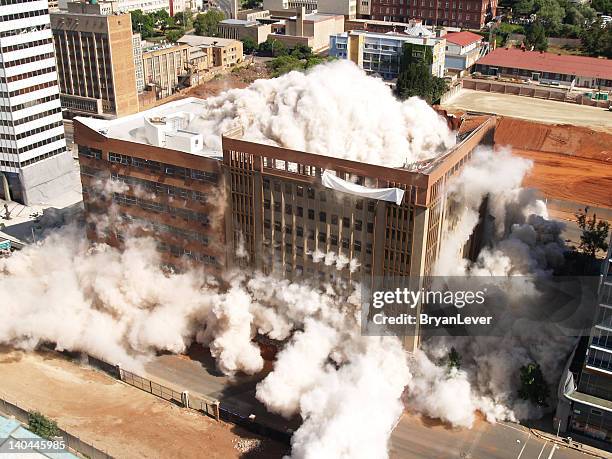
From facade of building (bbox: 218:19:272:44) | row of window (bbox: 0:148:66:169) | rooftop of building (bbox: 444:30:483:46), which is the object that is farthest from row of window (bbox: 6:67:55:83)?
facade of building (bbox: 218:19:272:44)

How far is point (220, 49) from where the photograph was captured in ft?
500

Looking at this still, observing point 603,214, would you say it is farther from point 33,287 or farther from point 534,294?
point 33,287

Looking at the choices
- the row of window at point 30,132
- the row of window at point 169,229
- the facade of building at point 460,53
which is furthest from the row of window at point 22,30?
the facade of building at point 460,53

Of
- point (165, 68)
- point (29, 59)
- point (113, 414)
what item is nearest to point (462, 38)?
point (165, 68)

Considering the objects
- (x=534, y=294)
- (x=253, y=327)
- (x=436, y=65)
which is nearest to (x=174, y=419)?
(x=253, y=327)

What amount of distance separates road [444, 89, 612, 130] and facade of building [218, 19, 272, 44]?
61.4 m

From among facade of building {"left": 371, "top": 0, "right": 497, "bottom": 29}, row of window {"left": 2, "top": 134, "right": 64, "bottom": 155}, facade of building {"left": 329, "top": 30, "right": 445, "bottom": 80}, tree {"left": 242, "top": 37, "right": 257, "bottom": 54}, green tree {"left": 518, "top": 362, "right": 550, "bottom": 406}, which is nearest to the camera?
green tree {"left": 518, "top": 362, "right": 550, "bottom": 406}

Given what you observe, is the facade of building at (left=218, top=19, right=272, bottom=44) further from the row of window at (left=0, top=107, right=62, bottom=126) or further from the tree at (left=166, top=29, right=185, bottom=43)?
the row of window at (left=0, top=107, right=62, bottom=126)

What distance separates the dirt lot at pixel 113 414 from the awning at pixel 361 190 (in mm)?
19055

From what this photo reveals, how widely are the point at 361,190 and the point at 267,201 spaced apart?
905 cm

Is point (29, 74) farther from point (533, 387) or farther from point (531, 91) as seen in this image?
point (531, 91)

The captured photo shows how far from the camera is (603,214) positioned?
83812 mm

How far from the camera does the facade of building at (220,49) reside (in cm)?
15250

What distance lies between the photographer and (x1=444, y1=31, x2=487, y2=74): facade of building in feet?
477
